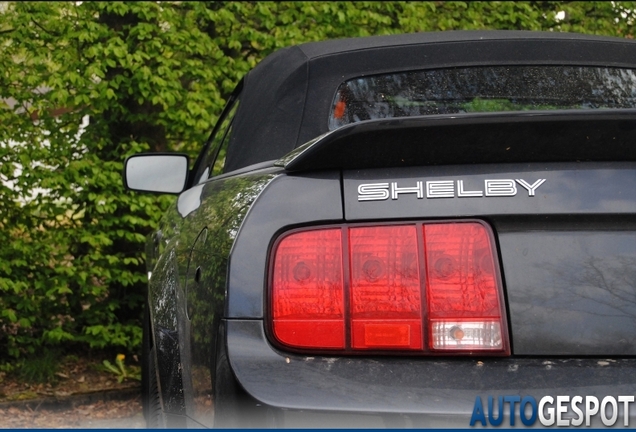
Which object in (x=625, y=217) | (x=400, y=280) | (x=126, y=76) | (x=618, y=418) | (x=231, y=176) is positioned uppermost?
(x=126, y=76)

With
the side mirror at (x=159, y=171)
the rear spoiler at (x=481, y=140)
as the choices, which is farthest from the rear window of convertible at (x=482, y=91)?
the side mirror at (x=159, y=171)

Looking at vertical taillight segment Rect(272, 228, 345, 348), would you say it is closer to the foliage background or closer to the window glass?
the window glass

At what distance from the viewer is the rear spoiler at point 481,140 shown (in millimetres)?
1944

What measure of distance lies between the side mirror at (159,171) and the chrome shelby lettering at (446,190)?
7.00 ft

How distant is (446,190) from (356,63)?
3.84 ft

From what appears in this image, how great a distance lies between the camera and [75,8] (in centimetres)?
569

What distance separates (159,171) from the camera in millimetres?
4016

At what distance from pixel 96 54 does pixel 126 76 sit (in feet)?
1.01

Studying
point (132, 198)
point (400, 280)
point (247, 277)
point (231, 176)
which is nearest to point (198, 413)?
point (247, 277)

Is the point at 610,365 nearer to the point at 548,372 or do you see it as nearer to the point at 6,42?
the point at 548,372

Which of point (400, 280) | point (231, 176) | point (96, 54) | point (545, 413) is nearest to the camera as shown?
point (545, 413)

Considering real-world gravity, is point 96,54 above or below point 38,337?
above

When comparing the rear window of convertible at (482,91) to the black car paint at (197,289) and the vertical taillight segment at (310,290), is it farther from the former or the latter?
the vertical taillight segment at (310,290)

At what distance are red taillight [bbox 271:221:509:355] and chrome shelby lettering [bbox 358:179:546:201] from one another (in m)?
0.07
